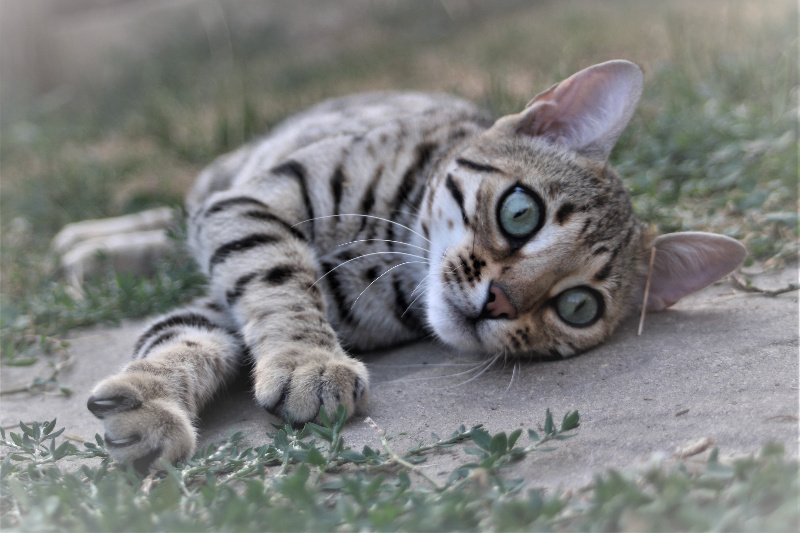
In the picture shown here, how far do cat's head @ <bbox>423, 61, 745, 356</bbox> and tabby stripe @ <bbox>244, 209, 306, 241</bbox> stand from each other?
0.50 meters

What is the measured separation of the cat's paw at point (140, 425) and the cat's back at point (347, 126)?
4.17 feet

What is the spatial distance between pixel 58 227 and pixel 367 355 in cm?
313

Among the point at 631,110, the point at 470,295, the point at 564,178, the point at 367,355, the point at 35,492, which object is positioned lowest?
the point at 367,355

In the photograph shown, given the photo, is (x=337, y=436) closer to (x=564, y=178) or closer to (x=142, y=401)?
(x=142, y=401)

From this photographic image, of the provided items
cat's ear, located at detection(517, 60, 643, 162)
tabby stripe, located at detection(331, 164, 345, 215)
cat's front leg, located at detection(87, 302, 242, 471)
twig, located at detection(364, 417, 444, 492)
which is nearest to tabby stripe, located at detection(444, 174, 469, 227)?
cat's ear, located at detection(517, 60, 643, 162)

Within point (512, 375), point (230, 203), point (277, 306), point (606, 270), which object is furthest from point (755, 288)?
point (230, 203)

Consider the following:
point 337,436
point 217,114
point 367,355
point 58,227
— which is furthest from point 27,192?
point 337,436

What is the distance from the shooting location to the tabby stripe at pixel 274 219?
244 cm

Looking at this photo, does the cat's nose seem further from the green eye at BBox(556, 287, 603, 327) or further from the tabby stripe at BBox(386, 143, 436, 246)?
the tabby stripe at BBox(386, 143, 436, 246)

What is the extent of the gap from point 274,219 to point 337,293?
371 mm

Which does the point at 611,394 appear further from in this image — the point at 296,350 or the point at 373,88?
the point at 373,88

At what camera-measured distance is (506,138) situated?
235 centimetres

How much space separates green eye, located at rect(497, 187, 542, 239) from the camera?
201 centimetres

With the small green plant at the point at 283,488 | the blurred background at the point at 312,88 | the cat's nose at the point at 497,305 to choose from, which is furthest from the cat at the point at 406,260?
the blurred background at the point at 312,88
